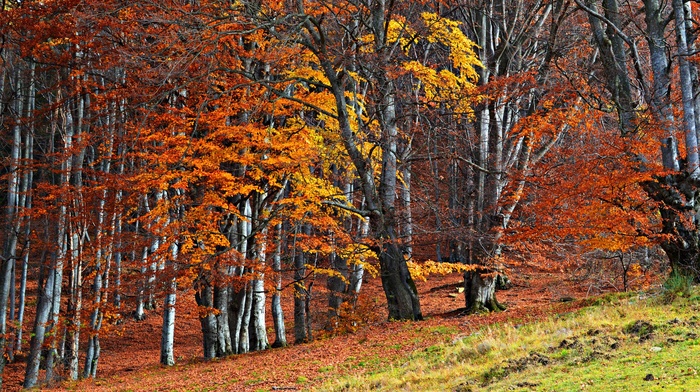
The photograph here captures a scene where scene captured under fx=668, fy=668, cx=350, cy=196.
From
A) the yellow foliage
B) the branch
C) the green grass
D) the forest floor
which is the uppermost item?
the branch

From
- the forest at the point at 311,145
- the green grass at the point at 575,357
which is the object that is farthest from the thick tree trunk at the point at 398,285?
the green grass at the point at 575,357

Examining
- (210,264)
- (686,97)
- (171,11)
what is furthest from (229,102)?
(686,97)

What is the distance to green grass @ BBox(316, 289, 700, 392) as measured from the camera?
6.50 m

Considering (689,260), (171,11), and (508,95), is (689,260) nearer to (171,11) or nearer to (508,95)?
(508,95)

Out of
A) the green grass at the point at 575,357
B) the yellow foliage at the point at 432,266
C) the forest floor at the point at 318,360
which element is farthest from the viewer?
the yellow foliage at the point at 432,266

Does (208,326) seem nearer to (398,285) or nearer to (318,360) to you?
(398,285)

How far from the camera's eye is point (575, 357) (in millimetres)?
7738

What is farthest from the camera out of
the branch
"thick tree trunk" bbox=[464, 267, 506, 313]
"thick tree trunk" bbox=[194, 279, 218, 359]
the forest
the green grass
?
"thick tree trunk" bbox=[464, 267, 506, 313]

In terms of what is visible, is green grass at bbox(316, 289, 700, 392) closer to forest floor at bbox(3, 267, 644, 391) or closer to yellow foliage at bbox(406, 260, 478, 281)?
forest floor at bbox(3, 267, 644, 391)

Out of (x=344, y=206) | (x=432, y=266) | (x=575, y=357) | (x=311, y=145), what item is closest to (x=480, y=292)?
(x=432, y=266)

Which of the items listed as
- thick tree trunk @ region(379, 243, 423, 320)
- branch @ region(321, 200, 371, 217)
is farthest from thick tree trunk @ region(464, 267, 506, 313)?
branch @ region(321, 200, 371, 217)

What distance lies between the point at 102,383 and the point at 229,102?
265 inches

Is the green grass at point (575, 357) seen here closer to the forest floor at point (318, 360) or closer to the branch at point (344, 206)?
the forest floor at point (318, 360)

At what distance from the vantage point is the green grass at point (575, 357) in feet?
21.3
